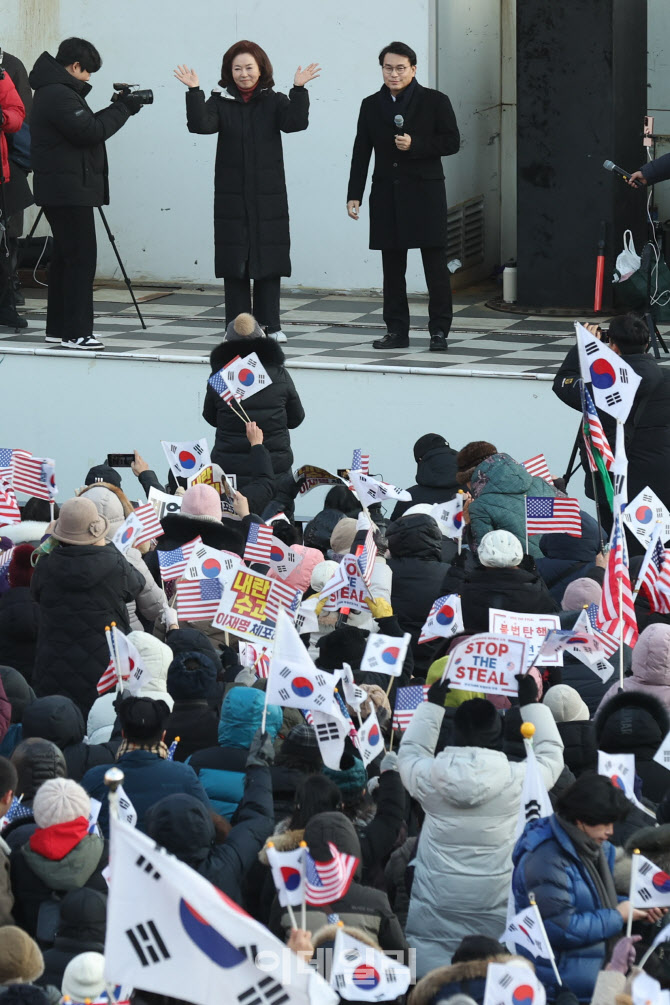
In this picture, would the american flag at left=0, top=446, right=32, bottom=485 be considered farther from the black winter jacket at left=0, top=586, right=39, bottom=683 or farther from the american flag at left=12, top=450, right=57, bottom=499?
the black winter jacket at left=0, top=586, right=39, bottom=683

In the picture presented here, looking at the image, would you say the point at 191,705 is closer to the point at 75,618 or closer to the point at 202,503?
the point at 75,618

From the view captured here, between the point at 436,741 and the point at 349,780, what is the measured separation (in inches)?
10.3

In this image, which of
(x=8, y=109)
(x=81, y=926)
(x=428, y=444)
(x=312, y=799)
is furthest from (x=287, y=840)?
(x=8, y=109)

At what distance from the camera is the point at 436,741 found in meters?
4.77

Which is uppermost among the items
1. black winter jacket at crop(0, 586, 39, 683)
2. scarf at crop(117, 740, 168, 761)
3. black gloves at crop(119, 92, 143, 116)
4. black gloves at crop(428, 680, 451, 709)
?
black gloves at crop(119, 92, 143, 116)

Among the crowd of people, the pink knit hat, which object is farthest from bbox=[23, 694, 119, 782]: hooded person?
the pink knit hat

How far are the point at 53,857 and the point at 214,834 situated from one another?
1.37 ft

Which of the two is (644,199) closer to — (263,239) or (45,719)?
(263,239)

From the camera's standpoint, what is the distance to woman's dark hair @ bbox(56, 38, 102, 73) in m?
10.4

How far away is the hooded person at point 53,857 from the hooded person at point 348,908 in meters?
0.50

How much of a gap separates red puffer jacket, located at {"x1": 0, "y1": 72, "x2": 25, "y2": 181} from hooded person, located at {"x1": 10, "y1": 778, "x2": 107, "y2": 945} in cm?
824

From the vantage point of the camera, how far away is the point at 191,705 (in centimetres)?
528

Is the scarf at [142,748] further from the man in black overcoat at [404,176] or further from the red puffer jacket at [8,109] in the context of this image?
the red puffer jacket at [8,109]

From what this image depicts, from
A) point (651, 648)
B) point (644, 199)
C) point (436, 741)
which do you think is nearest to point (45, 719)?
point (436, 741)
